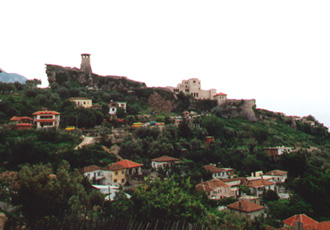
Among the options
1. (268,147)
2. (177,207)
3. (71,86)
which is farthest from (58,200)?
(71,86)

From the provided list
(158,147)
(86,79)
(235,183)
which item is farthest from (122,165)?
(86,79)

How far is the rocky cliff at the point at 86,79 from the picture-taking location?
54.9m

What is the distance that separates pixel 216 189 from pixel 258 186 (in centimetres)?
434

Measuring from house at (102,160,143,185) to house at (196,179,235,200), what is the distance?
259 inches

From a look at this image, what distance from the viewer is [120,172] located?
1048 inches

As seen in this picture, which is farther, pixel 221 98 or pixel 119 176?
pixel 221 98

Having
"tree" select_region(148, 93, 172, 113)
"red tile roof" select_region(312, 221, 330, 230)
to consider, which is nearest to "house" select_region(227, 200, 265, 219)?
"red tile roof" select_region(312, 221, 330, 230)

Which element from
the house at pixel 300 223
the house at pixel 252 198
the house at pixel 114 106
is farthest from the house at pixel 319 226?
the house at pixel 114 106

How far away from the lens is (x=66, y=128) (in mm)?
34594

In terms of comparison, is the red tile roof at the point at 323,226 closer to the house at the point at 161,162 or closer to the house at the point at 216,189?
the house at the point at 216,189

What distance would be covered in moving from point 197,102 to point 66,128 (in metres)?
28.5

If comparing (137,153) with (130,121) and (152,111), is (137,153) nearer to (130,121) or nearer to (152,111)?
(130,121)

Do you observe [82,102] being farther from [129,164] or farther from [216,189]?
[216,189]

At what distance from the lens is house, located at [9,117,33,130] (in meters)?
32.2
